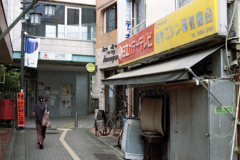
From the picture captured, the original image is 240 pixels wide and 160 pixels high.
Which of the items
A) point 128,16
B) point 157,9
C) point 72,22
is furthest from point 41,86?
point 157,9

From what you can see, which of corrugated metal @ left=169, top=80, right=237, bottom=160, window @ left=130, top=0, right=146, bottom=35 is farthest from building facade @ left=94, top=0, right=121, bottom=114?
corrugated metal @ left=169, top=80, right=237, bottom=160

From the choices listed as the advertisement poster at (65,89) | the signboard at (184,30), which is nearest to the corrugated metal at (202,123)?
the signboard at (184,30)

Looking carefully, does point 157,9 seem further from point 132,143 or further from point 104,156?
point 104,156

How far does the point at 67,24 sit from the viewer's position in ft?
65.2

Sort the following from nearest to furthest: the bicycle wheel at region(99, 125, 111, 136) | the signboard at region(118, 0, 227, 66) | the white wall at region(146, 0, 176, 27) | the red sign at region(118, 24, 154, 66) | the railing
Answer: the signboard at region(118, 0, 227, 66), the white wall at region(146, 0, 176, 27), the red sign at region(118, 24, 154, 66), the railing, the bicycle wheel at region(99, 125, 111, 136)

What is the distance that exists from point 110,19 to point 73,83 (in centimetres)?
977

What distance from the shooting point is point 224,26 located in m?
5.65

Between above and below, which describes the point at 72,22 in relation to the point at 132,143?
above

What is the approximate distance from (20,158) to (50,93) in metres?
15.6

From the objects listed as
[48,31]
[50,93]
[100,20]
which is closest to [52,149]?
[100,20]

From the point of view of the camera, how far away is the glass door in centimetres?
1987

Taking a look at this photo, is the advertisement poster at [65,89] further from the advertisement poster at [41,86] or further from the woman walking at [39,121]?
the woman walking at [39,121]

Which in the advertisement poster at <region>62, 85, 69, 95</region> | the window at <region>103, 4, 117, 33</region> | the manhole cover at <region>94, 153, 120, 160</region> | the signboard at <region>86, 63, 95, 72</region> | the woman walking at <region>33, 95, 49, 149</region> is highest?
the window at <region>103, 4, 117, 33</region>

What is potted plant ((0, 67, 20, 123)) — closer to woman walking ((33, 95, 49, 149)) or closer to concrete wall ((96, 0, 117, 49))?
woman walking ((33, 95, 49, 149))
